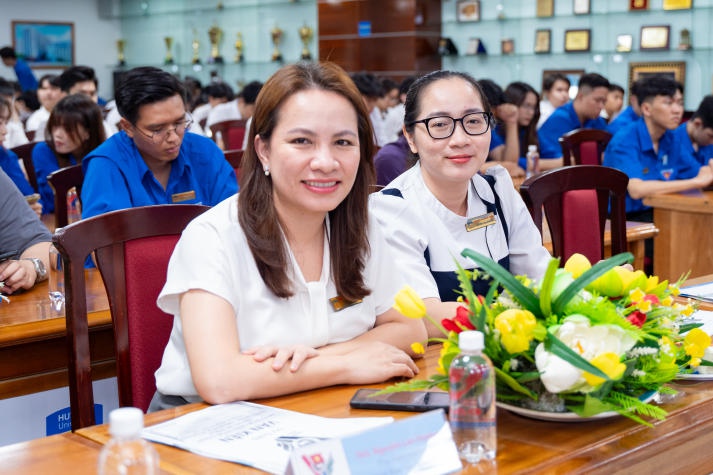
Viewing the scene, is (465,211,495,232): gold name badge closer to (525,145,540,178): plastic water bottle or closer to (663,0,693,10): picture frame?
(525,145,540,178): plastic water bottle

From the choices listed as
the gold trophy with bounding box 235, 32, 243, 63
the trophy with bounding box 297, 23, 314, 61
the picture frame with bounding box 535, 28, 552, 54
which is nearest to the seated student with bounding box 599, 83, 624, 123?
the picture frame with bounding box 535, 28, 552, 54

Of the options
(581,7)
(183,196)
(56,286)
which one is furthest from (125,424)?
(581,7)

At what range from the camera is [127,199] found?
3.03 metres

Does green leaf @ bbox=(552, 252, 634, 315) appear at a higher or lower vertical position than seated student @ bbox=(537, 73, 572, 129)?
lower

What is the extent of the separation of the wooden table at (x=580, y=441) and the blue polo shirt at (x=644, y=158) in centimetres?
340

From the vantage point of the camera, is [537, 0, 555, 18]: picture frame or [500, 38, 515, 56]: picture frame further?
[500, 38, 515, 56]: picture frame

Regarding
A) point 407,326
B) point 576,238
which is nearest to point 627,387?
point 407,326

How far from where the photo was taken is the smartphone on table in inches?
56.9

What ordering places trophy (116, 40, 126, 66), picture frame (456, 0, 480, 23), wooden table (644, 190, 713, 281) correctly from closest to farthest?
wooden table (644, 190, 713, 281)
picture frame (456, 0, 480, 23)
trophy (116, 40, 126, 66)

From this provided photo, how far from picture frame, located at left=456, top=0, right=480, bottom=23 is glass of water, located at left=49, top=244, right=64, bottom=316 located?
26.1 ft

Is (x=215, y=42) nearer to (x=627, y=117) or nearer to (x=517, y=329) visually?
(x=627, y=117)

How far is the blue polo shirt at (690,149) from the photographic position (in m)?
4.97

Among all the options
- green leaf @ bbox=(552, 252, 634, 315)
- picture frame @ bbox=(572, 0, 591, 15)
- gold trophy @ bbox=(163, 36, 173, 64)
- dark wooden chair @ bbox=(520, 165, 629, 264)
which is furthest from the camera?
gold trophy @ bbox=(163, 36, 173, 64)

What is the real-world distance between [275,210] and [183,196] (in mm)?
1461
